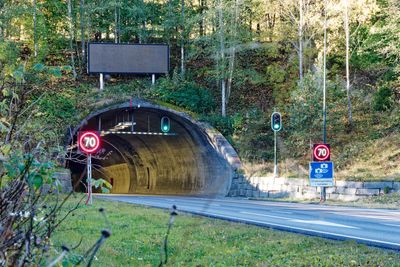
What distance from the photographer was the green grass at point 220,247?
915cm

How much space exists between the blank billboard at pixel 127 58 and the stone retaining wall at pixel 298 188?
37.3ft

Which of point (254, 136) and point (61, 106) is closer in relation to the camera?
point (61, 106)

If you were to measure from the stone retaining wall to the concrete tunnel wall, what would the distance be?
1414 millimetres

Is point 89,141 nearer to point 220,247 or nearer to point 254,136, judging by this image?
point 220,247

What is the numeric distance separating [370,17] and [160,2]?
69.8 feet

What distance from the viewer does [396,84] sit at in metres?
32.8

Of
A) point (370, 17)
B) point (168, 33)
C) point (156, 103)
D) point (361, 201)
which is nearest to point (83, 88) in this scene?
point (156, 103)

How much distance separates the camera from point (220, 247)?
10734mm

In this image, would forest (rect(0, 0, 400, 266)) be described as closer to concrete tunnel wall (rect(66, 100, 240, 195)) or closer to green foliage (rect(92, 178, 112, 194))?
concrete tunnel wall (rect(66, 100, 240, 195))

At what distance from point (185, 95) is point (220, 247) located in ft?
89.5

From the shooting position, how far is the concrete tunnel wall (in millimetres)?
34438

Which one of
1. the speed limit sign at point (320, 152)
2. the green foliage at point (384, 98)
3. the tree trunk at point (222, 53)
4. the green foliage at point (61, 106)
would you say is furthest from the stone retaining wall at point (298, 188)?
the green foliage at point (61, 106)

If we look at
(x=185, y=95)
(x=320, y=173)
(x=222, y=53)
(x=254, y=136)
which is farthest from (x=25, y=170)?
(x=222, y=53)

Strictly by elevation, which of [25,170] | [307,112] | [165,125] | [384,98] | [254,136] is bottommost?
[25,170]
